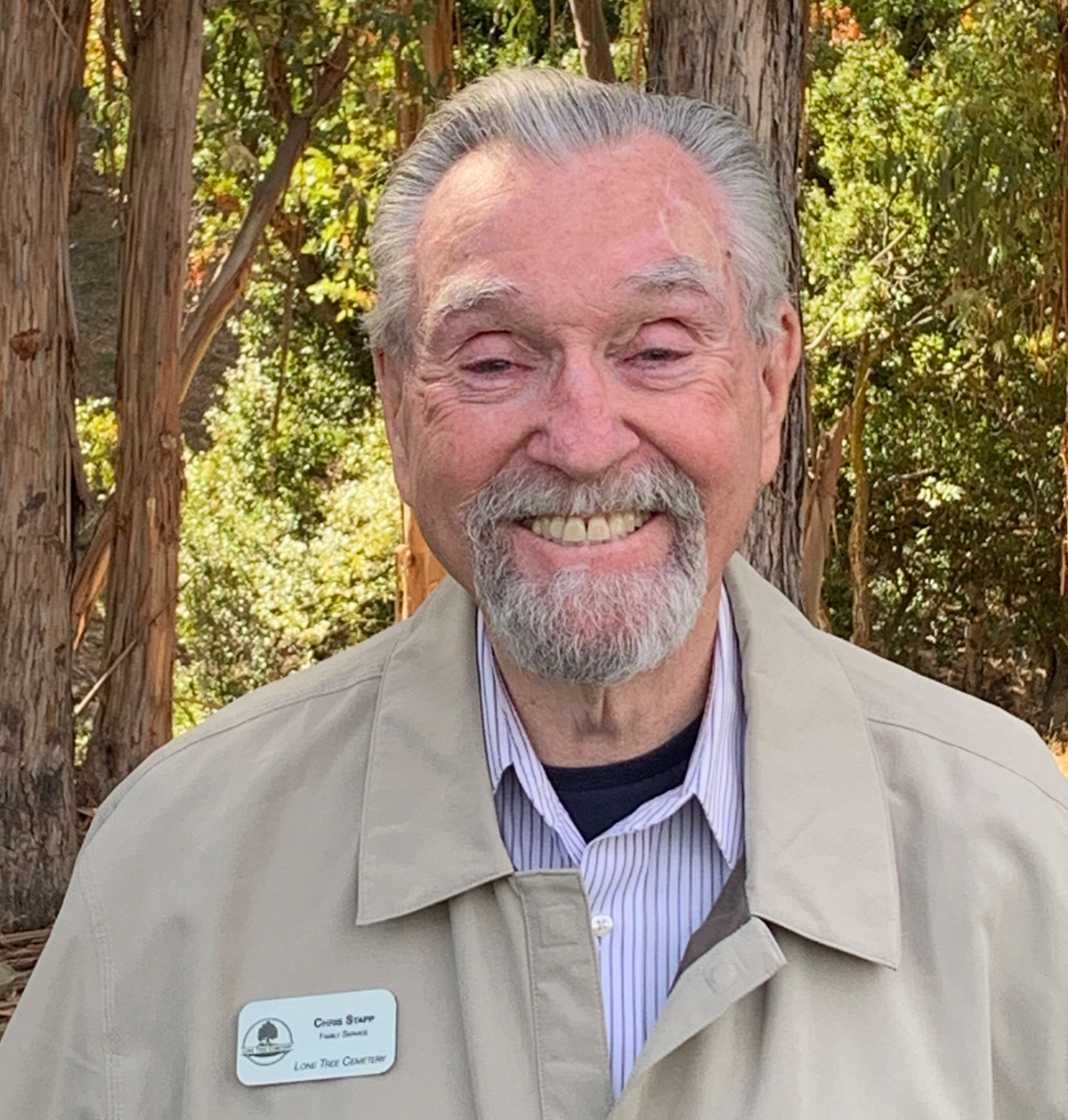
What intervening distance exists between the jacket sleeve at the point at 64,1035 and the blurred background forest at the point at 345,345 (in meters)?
2.13

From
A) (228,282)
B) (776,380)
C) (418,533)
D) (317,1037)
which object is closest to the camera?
(317,1037)

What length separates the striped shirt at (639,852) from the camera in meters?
1.70

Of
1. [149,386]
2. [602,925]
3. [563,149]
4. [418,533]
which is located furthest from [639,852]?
[418,533]

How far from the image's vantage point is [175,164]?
5574 millimetres

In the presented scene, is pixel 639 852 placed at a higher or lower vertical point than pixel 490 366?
lower

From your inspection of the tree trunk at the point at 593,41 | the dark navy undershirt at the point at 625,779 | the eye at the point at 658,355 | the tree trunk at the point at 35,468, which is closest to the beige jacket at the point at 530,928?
the dark navy undershirt at the point at 625,779

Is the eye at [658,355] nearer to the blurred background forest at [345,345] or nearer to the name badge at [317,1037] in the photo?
the name badge at [317,1037]

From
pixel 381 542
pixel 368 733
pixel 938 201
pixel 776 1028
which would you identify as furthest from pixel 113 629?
pixel 381 542

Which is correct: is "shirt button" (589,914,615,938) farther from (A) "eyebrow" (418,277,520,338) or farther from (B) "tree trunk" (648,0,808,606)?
(B) "tree trunk" (648,0,808,606)

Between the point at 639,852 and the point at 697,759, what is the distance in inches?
4.3

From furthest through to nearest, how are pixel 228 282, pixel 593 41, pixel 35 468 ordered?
1. pixel 228 282
2. pixel 593 41
3. pixel 35 468

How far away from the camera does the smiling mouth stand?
5.80 feet

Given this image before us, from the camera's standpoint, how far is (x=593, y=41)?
602 centimetres

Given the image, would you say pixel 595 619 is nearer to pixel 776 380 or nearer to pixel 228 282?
pixel 776 380
